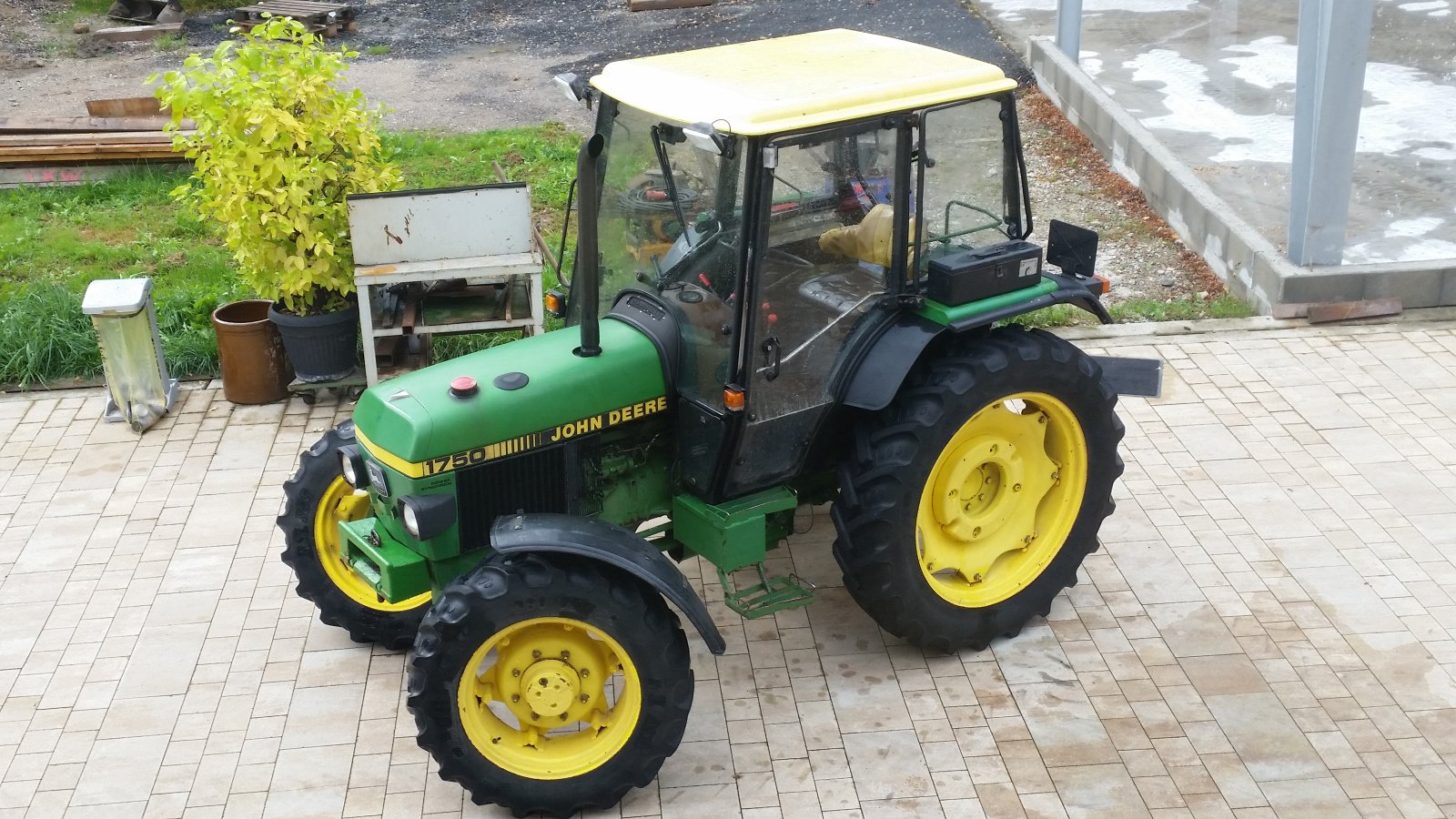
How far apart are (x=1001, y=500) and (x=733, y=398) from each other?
1.47 m

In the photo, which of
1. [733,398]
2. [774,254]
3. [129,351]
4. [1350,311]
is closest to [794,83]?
[774,254]

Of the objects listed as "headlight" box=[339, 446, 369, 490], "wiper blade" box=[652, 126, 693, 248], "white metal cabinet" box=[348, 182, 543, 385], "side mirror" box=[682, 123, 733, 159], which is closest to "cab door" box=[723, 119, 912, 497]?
"side mirror" box=[682, 123, 733, 159]

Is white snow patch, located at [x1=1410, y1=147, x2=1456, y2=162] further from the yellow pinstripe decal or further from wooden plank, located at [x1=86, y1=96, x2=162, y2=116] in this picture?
wooden plank, located at [x1=86, y1=96, x2=162, y2=116]

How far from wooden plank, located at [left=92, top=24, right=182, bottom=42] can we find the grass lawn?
537 cm

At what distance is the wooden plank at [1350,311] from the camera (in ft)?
27.7

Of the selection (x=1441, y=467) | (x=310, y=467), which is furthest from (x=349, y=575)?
(x=1441, y=467)

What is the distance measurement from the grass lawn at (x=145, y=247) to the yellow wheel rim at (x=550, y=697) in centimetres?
385

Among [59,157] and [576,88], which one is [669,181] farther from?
[59,157]

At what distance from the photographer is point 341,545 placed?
224 inches

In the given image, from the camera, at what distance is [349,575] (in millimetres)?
5762

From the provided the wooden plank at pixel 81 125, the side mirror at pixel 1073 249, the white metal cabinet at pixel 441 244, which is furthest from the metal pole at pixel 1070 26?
the wooden plank at pixel 81 125

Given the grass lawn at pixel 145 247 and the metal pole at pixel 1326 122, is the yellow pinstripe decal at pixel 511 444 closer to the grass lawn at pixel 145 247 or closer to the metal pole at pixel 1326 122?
the grass lawn at pixel 145 247

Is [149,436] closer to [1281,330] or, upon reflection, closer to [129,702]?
[129,702]

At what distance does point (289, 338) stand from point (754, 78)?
12.3 feet
